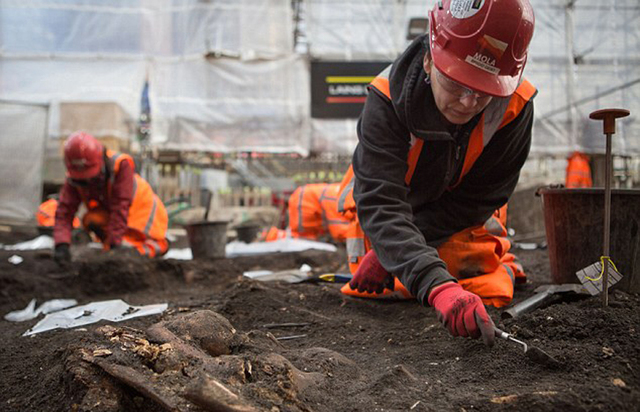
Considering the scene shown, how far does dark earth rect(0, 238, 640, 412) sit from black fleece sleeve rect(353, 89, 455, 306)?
33 cm

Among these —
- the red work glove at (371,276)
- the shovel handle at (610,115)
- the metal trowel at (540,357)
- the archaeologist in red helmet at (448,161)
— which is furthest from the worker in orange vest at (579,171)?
the metal trowel at (540,357)

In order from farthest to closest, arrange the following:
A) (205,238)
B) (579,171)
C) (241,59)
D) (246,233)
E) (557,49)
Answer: (241,59) < (557,49) < (579,171) < (246,233) < (205,238)

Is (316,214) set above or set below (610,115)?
below

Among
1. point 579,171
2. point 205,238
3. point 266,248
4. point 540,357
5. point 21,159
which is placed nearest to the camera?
point 540,357

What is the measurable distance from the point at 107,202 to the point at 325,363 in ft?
16.0

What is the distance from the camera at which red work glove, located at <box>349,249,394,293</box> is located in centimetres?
258

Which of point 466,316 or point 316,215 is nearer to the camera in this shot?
point 466,316

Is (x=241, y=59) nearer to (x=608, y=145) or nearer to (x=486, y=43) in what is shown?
(x=486, y=43)

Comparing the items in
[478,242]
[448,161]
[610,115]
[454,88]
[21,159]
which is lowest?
[478,242]

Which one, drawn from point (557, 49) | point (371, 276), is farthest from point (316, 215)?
point (557, 49)

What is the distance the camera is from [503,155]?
101 inches

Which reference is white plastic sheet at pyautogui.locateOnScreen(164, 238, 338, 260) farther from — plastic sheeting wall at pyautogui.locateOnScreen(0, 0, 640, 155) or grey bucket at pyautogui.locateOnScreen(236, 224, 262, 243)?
plastic sheeting wall at pyautogui.locateOnScreen(0, 0, 640, 155)

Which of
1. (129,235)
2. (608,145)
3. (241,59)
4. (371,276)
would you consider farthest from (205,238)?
(241,59)

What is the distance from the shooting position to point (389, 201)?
221cm
